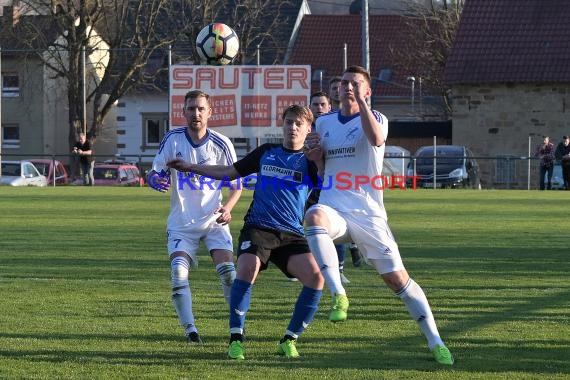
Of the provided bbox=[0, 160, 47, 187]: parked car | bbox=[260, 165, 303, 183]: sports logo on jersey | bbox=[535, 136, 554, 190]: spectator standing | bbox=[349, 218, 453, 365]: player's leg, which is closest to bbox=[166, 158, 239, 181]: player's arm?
bbox=[260, 165, 303, 183]: sports logo on jersey

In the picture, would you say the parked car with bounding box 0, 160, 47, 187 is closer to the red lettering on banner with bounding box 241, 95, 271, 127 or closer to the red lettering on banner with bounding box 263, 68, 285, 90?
the red lettering on banner with bounding box 241, 95, 271, 127

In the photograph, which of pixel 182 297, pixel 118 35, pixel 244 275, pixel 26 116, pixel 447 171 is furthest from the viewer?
pixel 26 116

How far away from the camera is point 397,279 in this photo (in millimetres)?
7664

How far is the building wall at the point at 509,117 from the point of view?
4669cm

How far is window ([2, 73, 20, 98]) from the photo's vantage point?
64.9 meters

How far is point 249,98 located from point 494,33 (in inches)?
511

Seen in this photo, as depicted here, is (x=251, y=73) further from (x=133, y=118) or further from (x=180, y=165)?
(x=180, y=165)

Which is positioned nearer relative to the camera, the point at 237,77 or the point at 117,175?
the point at 237,77

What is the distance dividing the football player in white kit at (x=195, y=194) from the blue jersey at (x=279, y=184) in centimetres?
52

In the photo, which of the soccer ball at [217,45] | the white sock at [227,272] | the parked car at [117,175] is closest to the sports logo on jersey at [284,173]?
the white sock at [227,272]

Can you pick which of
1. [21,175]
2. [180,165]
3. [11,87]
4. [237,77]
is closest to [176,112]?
[237,77]

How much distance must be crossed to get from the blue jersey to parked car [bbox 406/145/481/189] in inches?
1224

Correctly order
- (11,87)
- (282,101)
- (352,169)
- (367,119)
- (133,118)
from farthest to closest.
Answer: (11,87), (133,118), (282,101), (352,169), (367,119)

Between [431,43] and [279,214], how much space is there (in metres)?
52.9
